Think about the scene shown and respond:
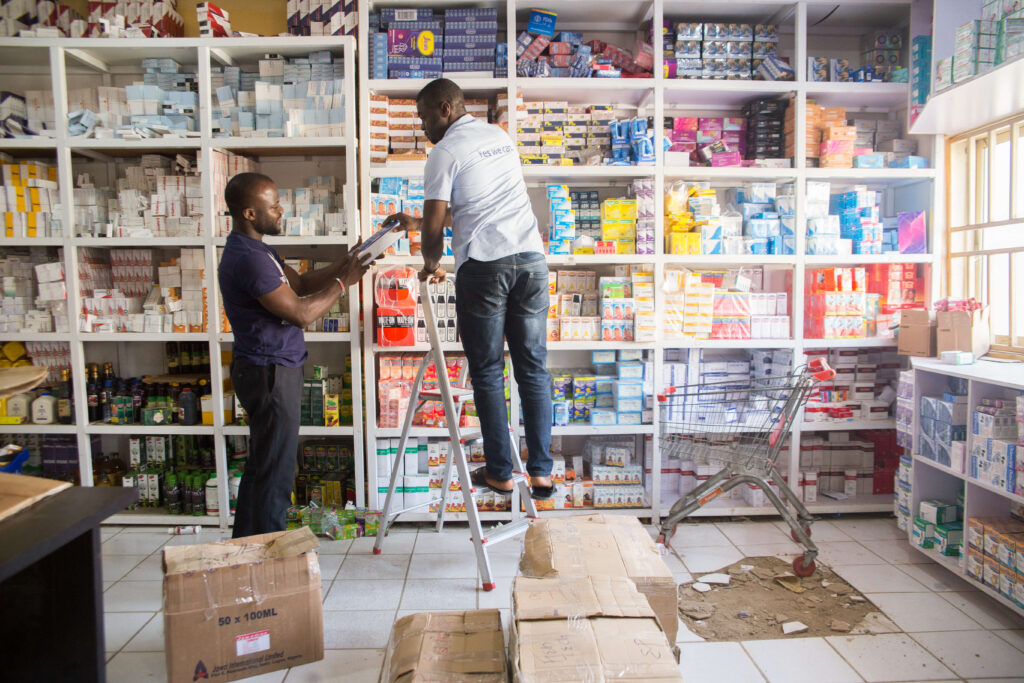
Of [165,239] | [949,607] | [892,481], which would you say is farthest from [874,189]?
[165,239]

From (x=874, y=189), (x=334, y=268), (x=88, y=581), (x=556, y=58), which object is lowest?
(x=88, y=581)

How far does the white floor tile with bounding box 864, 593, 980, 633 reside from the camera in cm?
306

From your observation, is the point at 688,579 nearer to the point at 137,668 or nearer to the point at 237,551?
the point at 237,551

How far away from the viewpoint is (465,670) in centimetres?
175

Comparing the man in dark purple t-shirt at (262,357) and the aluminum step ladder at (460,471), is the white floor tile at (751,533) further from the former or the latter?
the man in dark purple t-shirt at (262,357)

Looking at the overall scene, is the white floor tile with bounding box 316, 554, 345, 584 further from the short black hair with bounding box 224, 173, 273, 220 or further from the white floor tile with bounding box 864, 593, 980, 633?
the white floor tile with bounding box 864, 593, 980, 633

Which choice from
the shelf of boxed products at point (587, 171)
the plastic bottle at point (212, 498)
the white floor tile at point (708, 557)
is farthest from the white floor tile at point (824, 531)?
the plastic bottle at point (212, 498)

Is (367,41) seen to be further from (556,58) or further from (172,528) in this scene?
(172,528)

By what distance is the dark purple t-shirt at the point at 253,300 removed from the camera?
2.92 m

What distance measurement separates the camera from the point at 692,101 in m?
4.73

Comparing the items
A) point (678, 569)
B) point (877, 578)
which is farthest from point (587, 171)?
point (877, 578)

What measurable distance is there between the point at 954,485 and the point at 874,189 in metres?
2.29

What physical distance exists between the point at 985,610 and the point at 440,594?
2.80m

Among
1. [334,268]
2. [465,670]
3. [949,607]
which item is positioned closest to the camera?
[465,670]
